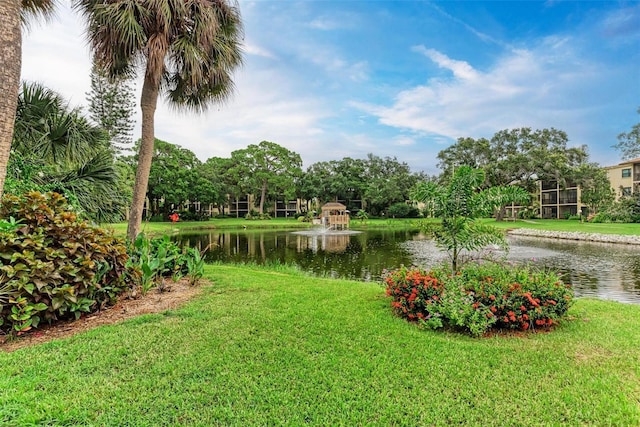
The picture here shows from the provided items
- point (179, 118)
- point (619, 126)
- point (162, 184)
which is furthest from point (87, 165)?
point (619, 126)

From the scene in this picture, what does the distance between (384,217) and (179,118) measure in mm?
35718

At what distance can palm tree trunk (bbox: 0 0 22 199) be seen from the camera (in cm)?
287

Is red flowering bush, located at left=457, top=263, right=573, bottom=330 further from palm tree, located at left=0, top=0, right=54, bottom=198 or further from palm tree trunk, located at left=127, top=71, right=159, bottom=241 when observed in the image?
palm tree trunk, located at left=127, top=71, right=159, bottom=241

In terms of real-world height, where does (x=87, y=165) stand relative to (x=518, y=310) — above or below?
above

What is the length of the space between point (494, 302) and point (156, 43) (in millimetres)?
6782

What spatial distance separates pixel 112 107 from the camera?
2522cm

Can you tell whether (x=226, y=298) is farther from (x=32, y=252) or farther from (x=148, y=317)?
(x=32, y=252)

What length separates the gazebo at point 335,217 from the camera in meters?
28.3

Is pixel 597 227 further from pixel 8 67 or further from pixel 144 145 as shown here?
pixel 8 67

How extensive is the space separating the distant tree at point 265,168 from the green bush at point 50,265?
3165 cm

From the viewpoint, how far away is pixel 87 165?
251 inches

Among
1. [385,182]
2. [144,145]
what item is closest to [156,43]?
[144,145]

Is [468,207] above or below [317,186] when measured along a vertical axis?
below

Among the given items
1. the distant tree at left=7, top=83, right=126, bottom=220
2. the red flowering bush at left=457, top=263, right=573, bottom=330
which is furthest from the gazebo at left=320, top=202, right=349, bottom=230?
the red flowering bush at left=457, top=263, right=573, bottom=330
